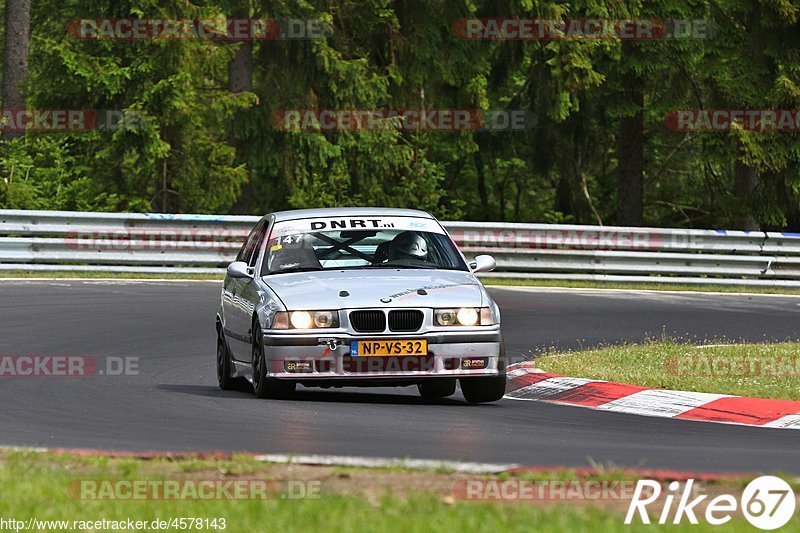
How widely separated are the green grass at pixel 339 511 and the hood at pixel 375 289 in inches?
162

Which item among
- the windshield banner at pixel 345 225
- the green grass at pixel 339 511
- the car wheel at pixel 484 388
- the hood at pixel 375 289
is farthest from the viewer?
the windshield banner at pixel 345 225

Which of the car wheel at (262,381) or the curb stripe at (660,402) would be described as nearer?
the car wheel at (262,381)

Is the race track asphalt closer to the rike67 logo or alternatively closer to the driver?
the rike67 logo

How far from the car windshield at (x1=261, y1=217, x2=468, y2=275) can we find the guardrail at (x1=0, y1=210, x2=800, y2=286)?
11738mm

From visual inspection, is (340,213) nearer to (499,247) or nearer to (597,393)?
(597,393)

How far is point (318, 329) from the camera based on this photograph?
462 inches

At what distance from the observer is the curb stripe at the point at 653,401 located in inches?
461

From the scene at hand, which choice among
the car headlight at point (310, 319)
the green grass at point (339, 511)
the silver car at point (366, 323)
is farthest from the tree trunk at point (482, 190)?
the green grass at point (339, 511)

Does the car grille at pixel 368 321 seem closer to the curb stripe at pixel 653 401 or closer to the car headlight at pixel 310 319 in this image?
the car headlight at pixel 310 319

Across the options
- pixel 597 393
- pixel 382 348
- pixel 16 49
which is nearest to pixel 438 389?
pixel 597 393

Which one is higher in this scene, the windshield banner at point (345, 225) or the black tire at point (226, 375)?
the windshield banner at point (345, 225)

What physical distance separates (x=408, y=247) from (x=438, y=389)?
1.20 meters

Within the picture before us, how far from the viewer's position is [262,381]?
12078mm

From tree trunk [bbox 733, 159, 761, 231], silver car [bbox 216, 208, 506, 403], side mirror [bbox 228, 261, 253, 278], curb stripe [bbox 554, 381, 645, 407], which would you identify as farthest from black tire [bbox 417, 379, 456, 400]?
tree trunk [bbox 733, 159, 761, 231]
